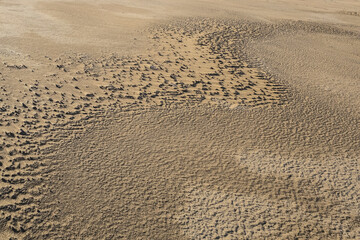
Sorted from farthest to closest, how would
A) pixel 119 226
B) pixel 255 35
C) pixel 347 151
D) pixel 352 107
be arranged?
pixel 255 35
pixel 352 107
pixel 347 151
pixel 119 226

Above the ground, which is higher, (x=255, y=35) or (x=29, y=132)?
(x=255, y=35)

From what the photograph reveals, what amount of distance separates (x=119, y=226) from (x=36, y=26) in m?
5.73

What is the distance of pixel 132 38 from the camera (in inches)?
268

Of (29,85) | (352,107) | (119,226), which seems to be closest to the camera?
(119,226)

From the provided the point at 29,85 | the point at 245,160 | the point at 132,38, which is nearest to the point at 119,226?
the point at 245,160

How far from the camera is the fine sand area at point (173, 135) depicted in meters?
2.89

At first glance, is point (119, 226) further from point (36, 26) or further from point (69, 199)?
point (36, 26)

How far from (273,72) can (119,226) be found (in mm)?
4154

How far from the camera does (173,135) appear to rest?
389 cm

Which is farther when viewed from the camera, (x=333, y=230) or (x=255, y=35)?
(x=255, y=35)

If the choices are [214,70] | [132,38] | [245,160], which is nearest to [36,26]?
[132,38]

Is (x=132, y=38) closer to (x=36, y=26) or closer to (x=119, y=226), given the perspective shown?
(x=36, y=26)

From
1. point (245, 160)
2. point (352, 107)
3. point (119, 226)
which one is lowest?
point (119, 226)

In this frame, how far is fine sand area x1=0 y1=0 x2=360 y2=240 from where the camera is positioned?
114 inches
